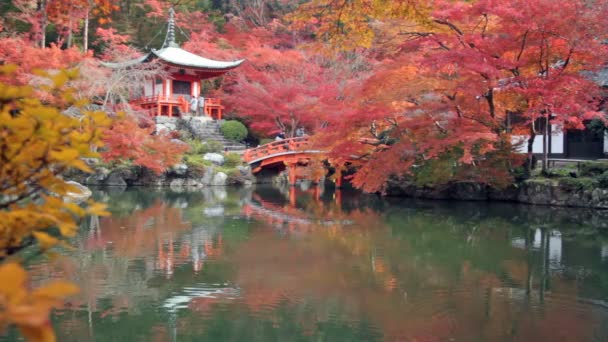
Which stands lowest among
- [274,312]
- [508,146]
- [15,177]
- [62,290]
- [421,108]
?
[274,312]

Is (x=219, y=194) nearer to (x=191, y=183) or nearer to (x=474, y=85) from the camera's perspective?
(x=191, y=183)

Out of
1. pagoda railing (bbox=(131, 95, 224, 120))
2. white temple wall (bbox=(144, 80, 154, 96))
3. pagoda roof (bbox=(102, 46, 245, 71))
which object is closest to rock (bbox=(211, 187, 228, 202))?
pagoda railing (bbox=(131, 95, 224, 120))

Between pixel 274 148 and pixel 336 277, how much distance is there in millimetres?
13820

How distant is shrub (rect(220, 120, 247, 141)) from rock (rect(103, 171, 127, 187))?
533cm

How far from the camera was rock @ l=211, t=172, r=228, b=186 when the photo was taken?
19.0 m

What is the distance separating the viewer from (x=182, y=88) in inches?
928

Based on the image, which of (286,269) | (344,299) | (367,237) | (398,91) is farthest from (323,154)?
(344,299)

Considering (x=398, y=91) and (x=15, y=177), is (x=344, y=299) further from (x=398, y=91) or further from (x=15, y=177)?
(x=398, y=91)

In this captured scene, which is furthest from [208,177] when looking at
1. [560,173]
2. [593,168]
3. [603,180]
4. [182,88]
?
[603,180]

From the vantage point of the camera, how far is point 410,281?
250 inches

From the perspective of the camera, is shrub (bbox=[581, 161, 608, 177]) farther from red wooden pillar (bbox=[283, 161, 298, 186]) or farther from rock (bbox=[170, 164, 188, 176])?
rock (bbox=[170, 164, 188, 176])

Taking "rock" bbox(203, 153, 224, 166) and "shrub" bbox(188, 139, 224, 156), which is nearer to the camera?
"rock" bbox(203, 153, 224, 166)

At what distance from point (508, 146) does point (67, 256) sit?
979 centimetres

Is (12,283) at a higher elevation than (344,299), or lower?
higher
